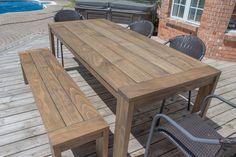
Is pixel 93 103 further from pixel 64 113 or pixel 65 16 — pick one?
pixel 65 16

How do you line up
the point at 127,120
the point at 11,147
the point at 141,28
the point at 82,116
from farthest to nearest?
1. the point at 141,28
2. the point at 11,147
3. the point at 82,116
4. the point at 127,120

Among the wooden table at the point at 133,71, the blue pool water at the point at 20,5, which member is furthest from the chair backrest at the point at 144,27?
the blue pool water at the point at 20,5

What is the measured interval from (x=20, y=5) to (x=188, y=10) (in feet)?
33.1

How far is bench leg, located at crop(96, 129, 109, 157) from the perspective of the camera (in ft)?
4.81

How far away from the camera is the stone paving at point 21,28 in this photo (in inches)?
178

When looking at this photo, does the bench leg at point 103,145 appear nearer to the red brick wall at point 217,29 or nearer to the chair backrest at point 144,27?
the chair backrest at point 144,27

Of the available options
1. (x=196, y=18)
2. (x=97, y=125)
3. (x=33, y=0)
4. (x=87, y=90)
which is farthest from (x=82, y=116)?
(x=33, y=0)

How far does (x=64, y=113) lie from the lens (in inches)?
59.3

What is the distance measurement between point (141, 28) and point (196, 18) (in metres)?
1.81

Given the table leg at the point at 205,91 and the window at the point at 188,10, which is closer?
the table leg at the point at 205,91

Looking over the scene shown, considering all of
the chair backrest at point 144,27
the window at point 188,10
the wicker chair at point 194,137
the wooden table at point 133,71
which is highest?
the window at point 188,10

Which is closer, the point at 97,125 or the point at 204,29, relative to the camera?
the point at 97,125

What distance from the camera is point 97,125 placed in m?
1.41

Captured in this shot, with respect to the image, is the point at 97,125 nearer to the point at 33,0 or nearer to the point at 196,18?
the point at 196,18
